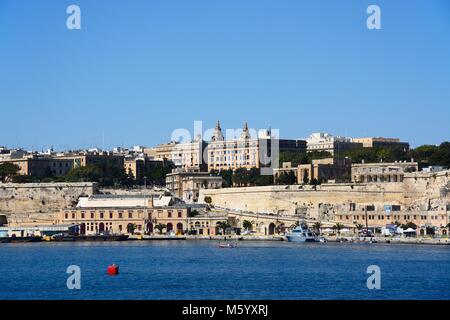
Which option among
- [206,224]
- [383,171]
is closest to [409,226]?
[383,171]

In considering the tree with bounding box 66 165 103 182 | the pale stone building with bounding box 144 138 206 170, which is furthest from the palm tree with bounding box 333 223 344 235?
the pale stone building with bounding box 144 138 206 170

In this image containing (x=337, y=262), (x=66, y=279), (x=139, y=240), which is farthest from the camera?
(x=139, y=240)

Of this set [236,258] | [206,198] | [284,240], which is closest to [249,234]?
[284,240]

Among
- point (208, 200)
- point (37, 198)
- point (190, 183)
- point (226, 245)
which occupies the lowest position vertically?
point (226, 245)

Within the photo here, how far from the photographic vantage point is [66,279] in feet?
116

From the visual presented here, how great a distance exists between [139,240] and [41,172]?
98.2 feet

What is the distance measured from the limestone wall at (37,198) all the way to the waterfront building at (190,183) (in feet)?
23.4

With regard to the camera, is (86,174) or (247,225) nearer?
(247,225)

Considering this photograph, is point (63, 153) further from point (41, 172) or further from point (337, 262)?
point (337, 262)

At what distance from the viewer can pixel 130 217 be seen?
67625 mm

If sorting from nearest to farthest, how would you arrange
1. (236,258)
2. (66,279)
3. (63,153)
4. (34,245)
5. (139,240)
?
(66,279) < (236,258) < (34,245) < (139,240) < (63,153)

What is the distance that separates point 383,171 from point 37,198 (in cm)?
2182

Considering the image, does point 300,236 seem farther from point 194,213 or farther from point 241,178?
point 241,178

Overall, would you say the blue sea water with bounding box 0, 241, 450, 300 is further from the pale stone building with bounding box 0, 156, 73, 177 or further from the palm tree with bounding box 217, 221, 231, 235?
the pale stone building with bounding box 0, 156, 73, 177
